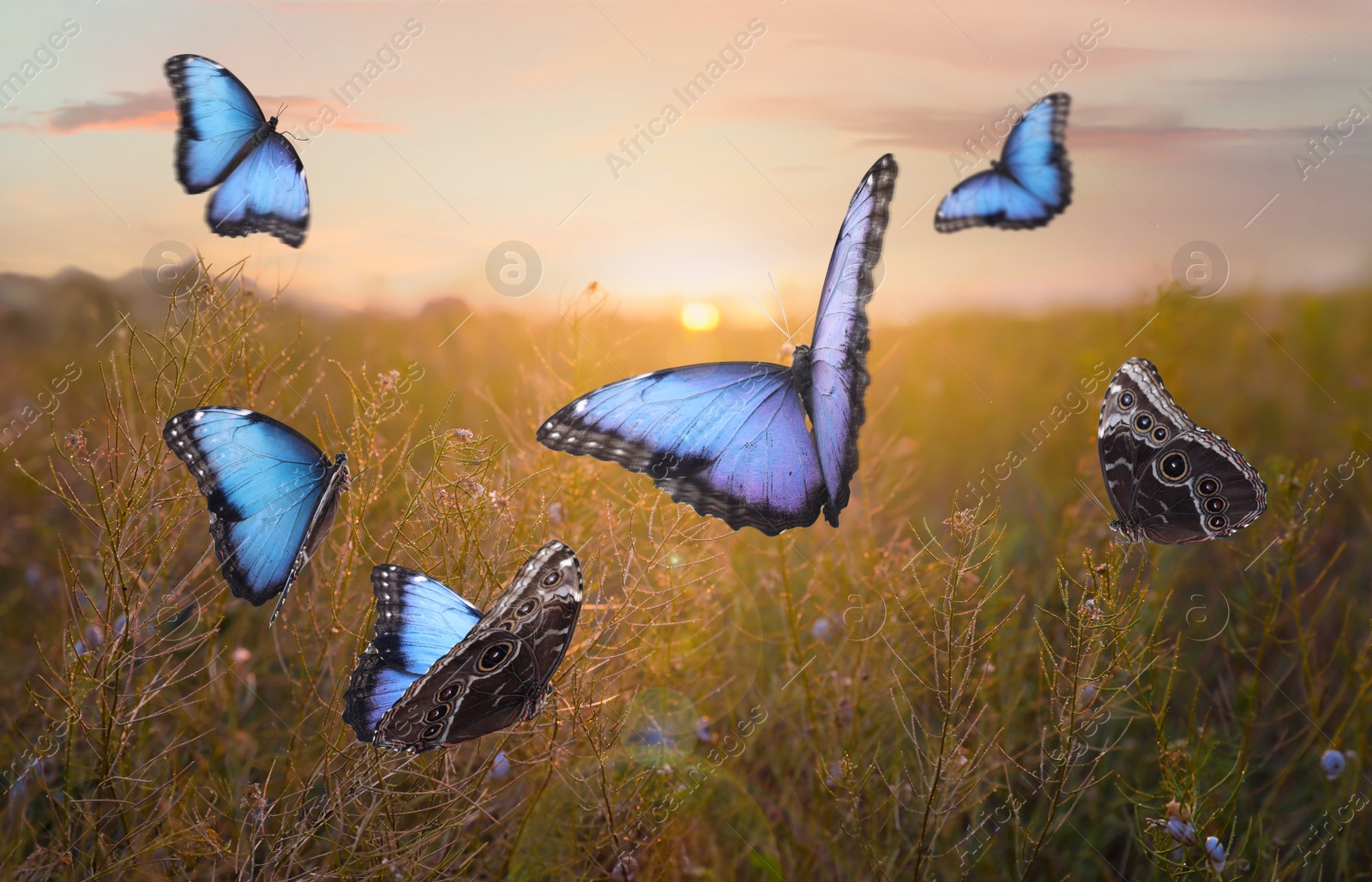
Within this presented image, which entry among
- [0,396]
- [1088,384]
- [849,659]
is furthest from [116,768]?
[0,396]

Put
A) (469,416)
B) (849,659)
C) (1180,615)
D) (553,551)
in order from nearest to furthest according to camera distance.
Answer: (553,551), (849,659), (1180,615), (469,416)

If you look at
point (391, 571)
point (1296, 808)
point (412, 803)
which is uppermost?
point (391, 571)

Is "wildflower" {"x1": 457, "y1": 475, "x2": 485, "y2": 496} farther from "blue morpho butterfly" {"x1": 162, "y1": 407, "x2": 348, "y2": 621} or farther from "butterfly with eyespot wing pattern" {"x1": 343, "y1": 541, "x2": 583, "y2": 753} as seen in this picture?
"blue morpho butterfly" {"x1": 162, "y1": 407, "x2": 348, "y2": 621}

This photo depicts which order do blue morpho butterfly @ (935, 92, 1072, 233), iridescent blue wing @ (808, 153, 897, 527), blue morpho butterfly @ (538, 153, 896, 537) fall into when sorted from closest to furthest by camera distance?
1. iridescent blue wing @ (808, 153, 897, 527)
2. blue morpho butterfly @ (538, 153, 896, 537)
3. blue morpho butterfly @ (935, 92, 1072, 233)

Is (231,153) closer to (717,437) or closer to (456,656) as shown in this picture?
(717,437)

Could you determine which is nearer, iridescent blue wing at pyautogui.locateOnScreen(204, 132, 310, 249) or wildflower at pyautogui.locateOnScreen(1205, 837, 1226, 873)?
wildflower at pyautogui.locateOnScreen(1205, 837, 1226, 873)

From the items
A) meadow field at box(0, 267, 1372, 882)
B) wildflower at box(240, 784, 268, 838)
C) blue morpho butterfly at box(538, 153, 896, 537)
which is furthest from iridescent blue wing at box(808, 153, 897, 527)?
wildflower at box(240, 784, 268, 838)

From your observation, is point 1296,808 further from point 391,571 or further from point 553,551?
point 391,571

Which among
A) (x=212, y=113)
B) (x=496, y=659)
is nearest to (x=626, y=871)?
(x=496, y=659)
